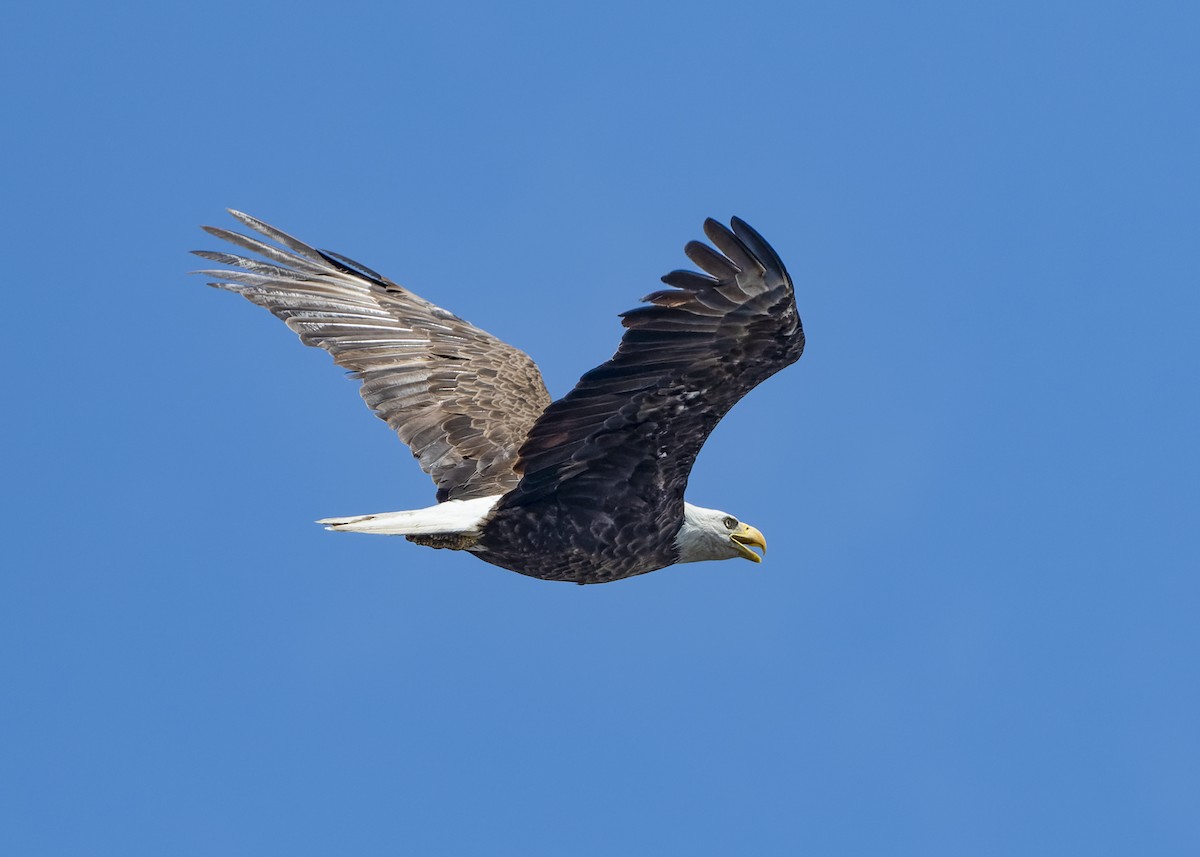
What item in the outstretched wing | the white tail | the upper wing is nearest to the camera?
the upper wing

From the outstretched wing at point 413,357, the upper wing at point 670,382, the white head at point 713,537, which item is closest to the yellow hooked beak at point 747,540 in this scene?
the white head at point 713,537

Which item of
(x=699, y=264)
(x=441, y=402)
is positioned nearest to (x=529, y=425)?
(x=441, y=402)

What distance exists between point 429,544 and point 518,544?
681 millimetres

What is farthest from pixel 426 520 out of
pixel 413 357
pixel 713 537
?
pixel 413 357

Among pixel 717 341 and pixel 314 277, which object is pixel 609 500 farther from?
pixel 314 277

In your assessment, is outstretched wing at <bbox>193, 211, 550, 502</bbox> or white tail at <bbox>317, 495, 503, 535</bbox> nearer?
white tail at <bbox>317, 495, 503, 535</bbox>

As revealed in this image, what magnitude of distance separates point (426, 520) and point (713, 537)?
88.8 inches

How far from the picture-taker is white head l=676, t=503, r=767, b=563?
43.5ft

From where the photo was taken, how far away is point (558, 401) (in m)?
11.7

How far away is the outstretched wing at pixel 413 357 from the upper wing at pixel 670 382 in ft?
4.38

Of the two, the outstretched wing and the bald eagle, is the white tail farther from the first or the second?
the outstretched wing

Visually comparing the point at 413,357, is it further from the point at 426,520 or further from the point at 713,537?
the point at 713,537

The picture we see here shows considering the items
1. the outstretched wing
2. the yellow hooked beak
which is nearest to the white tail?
the outstretched wing

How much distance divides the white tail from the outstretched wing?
0.59 m
